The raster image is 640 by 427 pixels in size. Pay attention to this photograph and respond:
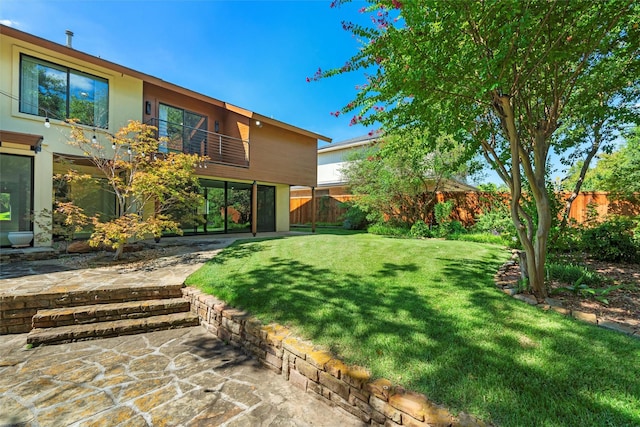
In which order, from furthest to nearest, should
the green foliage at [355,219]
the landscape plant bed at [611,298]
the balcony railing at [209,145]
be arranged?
the green foliage at [355,219], the balcony railing at [209,145], the landscape plant bed at [611,298]

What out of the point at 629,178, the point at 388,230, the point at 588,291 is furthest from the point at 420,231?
the point at 588,291

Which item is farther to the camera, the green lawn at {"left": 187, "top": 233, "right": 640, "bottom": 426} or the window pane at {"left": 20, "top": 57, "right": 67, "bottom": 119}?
the window pane at {"left": 20, "top": 57, "right": 67, "bottom": 119}

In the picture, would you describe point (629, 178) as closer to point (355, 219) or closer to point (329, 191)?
point (355, 219)

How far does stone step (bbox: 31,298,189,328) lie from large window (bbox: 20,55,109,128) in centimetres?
607

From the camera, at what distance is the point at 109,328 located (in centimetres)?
405

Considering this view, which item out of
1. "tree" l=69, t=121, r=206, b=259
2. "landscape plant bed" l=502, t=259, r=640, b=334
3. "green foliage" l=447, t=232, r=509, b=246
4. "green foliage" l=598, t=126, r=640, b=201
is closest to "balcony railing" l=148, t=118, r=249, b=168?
"tree" l=69, t=121, r=206, b=259

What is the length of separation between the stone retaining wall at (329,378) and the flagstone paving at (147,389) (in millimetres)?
111

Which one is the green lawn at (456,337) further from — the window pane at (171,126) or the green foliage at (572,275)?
the window pane at (171,126)

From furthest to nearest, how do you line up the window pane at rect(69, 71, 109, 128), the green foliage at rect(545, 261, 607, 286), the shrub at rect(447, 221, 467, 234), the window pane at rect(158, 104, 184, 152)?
1. the shrub at rect(447, 221, 467, 234)
2. the window pane at rect(158, 104, 184, 152)
3. the window pane at rect(69, 71, 109, 128)
4. the green foliage at rect(545, 261, 607, 286)

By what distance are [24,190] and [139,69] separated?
5060mm

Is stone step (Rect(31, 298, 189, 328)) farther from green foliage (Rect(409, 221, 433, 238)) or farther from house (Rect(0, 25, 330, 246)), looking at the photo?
green foliage (Rect(409, 221, 433, 238))

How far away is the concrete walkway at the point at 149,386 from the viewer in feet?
7.83

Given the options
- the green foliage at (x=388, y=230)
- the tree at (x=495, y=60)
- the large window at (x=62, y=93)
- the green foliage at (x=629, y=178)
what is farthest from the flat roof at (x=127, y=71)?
the green foliage at (x=629, y=178)

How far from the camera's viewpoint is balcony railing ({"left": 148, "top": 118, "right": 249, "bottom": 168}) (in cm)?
1099
